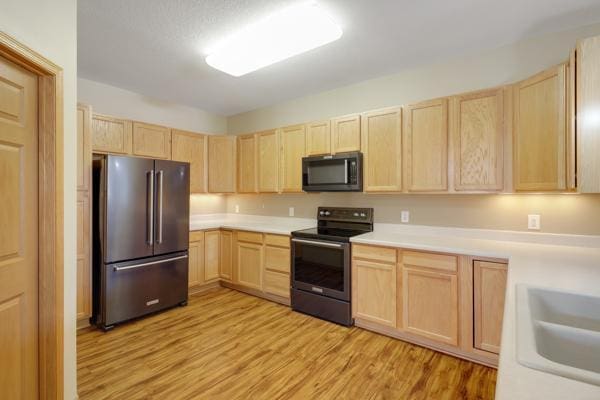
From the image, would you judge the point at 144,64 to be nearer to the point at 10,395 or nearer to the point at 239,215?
the point at 239,215

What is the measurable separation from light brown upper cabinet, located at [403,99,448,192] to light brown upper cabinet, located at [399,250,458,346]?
67 cm

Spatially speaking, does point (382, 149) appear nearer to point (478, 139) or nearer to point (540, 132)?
point (478, 139)

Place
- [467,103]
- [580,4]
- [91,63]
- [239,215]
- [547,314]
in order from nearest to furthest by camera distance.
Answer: [547,314] < [580,4] < [467,103] < [91,63] < [239,215]

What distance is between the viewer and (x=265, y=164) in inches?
147

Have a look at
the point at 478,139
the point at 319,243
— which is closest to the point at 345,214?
the point at 319,243

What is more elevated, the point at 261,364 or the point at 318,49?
the point at 318,49

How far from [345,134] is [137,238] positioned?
96.5 inches

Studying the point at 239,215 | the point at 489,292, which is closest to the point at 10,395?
the point at 489,292

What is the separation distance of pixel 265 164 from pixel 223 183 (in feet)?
2.50

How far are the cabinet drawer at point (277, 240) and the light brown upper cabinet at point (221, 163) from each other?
1120 mm

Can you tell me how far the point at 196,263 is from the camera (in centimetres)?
358

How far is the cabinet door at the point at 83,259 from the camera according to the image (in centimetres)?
257

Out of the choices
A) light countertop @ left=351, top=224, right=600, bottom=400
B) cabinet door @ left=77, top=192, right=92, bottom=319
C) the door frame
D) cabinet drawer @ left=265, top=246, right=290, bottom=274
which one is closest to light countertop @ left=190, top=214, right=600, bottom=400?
light countertop @ left=351, top=224, right=600, bottom=400

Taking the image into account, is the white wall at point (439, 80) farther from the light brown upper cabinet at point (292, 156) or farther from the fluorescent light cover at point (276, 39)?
the fluorescent light cover at point (276, 39)
